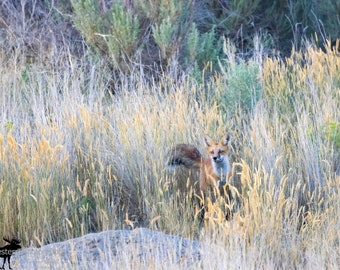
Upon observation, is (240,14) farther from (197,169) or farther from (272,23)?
(197,169)

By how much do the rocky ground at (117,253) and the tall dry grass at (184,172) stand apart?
0.19m

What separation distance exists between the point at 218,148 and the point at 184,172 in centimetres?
60

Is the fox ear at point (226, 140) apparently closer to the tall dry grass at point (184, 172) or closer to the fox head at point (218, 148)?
the fox head at point (218, 148)

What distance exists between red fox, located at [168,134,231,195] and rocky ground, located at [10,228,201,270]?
148cm

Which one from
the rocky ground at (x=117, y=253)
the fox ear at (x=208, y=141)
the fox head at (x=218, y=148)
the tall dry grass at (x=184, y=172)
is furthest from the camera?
the fox ear at (x=208, y=141)

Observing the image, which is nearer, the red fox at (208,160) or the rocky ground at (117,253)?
the rocky ground at (117,253)

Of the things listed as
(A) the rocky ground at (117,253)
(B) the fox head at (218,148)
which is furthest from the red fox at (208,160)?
(A) the rocky ground at (117,253)

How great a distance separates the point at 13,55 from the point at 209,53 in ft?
9.31

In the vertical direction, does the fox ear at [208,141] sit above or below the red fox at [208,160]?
above

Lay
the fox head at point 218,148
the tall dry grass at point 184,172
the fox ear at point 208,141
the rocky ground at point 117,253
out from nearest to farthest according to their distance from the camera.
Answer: the rocky ground at point 117,253
the tall dry grass at point 184,172
the fox head at point 218,148
the fox ear at point 208,141

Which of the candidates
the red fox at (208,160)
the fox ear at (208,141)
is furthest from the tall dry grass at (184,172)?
the fox ear at (208,141)

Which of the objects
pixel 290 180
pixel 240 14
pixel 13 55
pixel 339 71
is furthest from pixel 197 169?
pixel 240 14

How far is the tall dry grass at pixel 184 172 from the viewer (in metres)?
5.67

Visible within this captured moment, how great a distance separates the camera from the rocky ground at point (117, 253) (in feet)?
16.7
